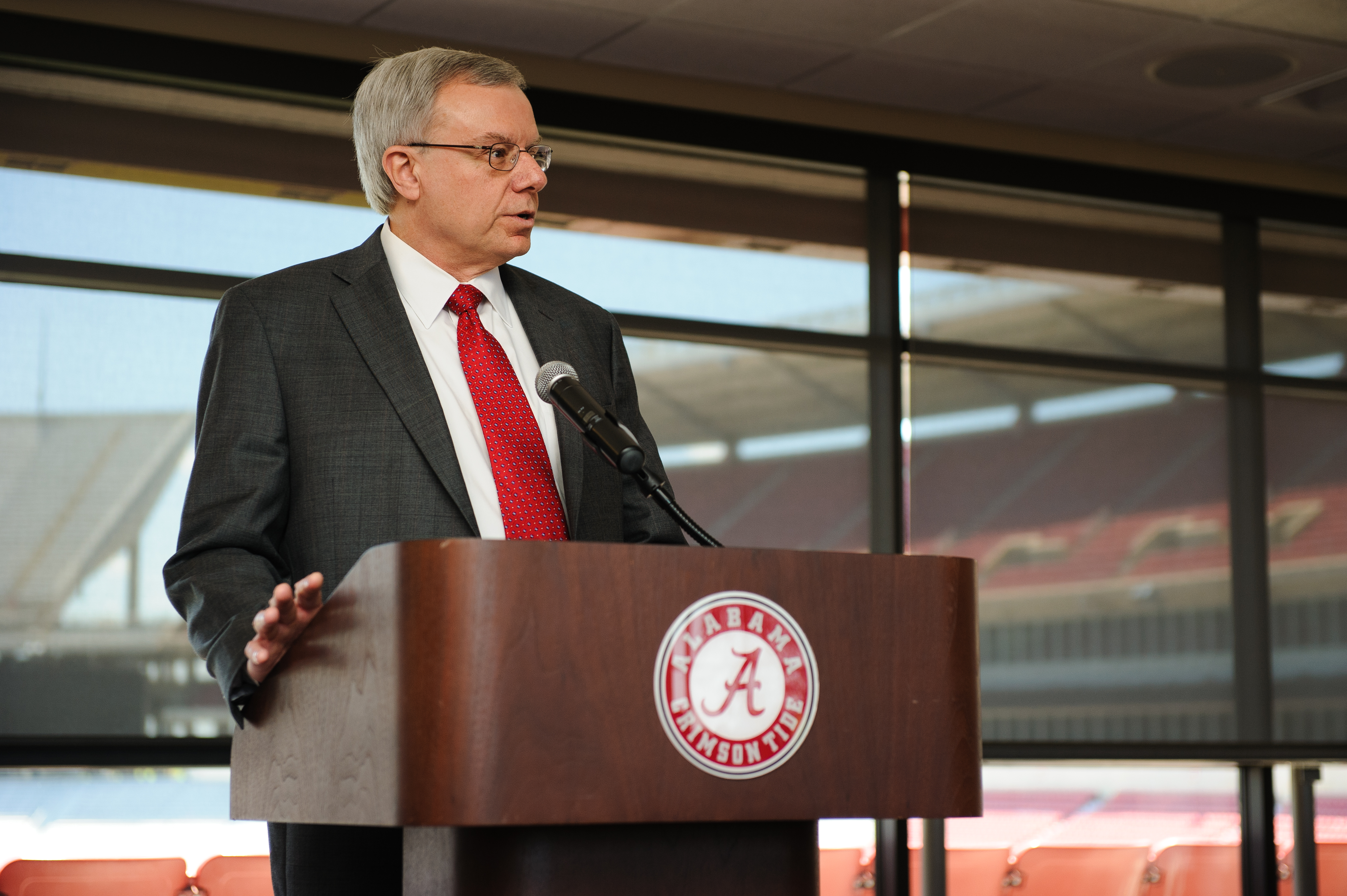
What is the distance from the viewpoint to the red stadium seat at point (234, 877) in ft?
13.6

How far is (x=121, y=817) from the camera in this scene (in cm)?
407

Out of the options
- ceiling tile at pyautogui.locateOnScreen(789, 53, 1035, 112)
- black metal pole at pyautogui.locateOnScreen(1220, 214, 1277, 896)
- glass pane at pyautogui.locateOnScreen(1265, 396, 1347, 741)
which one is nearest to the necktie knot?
ceiling tile at pyautogui.locateOnScreen(789, 53, 1035, 112)

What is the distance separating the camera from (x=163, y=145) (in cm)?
425

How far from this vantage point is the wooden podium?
1.14 metres

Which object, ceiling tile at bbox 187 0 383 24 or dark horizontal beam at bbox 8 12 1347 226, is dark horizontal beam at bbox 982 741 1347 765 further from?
ceiling tile at bbox 187 0 383 24

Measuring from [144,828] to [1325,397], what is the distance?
180 inches

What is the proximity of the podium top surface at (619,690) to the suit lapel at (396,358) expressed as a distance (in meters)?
0.31

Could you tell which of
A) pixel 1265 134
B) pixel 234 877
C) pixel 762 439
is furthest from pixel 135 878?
pixel 1265 134

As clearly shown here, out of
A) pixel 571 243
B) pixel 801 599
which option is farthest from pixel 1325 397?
pixel 801 599

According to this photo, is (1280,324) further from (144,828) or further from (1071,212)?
(144,828)

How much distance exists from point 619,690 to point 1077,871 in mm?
4521

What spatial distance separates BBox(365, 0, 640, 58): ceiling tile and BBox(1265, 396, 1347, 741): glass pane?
3.04m

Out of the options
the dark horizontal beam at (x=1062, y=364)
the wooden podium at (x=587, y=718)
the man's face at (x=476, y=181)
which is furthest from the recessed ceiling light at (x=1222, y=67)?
the wooden podium at (x=587, y=718)

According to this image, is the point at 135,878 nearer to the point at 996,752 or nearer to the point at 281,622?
the point at 996,752
